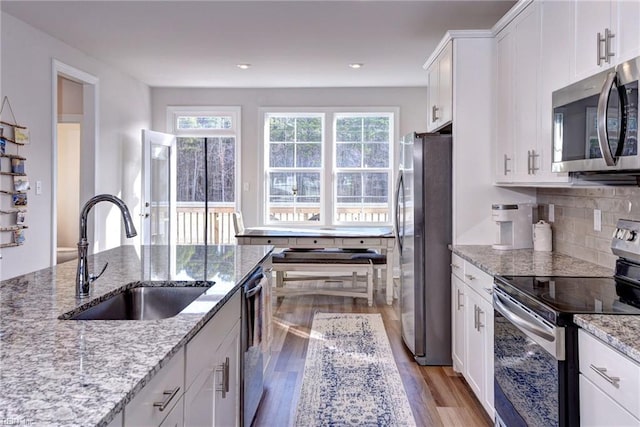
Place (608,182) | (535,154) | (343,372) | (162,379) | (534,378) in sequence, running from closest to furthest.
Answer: (162,379) < (534,378) < (608,182) < (535,154) < (343,372)

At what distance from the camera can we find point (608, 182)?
Answer: 6.70 feet

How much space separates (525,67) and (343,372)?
87.7 inches

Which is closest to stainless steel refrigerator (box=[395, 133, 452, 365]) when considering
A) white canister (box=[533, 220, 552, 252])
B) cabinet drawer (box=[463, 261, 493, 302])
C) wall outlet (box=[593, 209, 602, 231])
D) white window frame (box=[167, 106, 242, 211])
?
cabinet drawer (box=[463, 261, 493, 302])

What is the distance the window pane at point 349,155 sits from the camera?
654 centimetres

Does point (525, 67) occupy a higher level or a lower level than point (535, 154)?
higher

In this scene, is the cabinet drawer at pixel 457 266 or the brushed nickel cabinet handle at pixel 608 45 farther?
the cabinet drawer at pixel 457 266

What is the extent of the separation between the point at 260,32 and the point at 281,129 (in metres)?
2.46

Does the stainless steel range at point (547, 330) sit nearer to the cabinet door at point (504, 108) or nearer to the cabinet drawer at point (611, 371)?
the cabinet drawer at point (611, 371)

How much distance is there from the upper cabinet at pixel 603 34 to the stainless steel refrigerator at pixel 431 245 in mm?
1263

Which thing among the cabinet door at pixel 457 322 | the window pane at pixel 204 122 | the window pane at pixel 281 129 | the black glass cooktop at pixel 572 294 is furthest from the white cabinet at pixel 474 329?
the window pane at pixel 204 122

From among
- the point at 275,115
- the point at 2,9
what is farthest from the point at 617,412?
the point at 275,115

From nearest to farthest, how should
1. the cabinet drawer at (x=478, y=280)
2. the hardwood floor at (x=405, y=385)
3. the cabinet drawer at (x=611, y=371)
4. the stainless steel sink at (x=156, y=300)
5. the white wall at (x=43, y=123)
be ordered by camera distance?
the cabinet drawer at (x=611, y=371) < the stainless steel sink at (x=156, y=300) < the cabinet drawer at (x=478, y=280) < the hardwood floor at (x=405, y=385) < the white wall at (x=43, y=123)

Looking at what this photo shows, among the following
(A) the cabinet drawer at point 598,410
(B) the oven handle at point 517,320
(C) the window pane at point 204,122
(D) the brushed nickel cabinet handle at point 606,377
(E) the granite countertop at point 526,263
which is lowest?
(A) the cabinet drawer at point 598,410

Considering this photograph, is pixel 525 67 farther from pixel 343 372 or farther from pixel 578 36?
pixel 343 372
